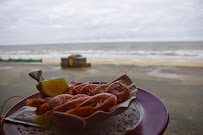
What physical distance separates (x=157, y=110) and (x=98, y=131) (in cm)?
43

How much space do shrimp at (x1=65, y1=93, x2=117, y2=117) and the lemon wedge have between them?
13.3 inches

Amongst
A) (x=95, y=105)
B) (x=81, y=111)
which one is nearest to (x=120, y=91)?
(x=95, y=105)

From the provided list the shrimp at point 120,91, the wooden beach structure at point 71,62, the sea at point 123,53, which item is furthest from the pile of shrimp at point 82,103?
the sea at point 123,53

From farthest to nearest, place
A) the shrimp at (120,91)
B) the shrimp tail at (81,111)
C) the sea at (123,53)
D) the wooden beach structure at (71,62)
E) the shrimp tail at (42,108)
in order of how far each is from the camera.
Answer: the sea at (123,53)
the wooden beach structure at (71,62)
the shrimp at (120,91)
the shrimp tail at (42,108)
the shrimp tail at (81,111)

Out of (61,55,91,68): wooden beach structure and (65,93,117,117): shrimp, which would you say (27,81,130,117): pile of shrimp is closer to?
(65,93,117,117): shrimp

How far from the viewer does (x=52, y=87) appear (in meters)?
1.11

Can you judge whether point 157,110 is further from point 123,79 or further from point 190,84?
point 190,84

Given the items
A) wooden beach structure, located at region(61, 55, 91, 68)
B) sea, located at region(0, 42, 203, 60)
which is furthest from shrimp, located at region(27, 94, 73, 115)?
sea, located at region(0, 42, 203, 60)

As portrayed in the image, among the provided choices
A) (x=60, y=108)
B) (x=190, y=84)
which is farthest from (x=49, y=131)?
(x=190, y=84)

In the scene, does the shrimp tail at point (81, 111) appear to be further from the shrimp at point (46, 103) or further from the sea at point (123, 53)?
the sea at point (123, 53)

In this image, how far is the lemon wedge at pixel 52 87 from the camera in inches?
41.1

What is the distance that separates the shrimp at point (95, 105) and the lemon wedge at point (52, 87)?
0.34 metres

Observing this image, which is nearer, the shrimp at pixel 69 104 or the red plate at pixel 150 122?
the red plate at pixel 150 122

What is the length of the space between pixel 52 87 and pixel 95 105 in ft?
1.38
